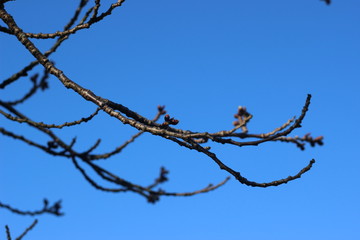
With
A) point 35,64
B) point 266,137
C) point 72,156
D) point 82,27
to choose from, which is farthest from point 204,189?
point 35,64

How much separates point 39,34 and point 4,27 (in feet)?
1.04

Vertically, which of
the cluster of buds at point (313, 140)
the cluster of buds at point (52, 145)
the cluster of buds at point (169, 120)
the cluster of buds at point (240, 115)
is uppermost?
the cluster of buds at point (52, 145)

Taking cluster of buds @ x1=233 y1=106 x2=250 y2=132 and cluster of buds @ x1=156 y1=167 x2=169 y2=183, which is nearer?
cluster of buds @ x1=233 y1=106 x2=250 y2=132

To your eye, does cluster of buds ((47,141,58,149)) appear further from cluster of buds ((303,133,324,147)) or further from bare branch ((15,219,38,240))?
cluster of buds ((303,133,324,147))

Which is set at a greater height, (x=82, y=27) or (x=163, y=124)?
(x=82, y=27)

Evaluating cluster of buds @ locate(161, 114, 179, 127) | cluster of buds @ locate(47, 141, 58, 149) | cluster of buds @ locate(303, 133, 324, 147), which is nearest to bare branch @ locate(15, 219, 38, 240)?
cluster of buds @ locate(47, 141, 58, 149)

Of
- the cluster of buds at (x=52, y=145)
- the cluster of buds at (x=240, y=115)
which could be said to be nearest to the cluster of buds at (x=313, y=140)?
the cluster of buds at (x=240, y=115)

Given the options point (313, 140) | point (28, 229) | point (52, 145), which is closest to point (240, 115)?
point (313, 140)

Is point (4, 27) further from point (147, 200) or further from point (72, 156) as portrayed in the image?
point (147, 200)

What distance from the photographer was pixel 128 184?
3.45 m

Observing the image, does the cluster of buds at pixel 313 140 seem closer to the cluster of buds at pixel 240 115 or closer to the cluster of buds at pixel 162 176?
the cluster of buds at pixel 240 115

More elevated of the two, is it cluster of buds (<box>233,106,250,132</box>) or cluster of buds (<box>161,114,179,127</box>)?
cluster of buds (<box>161,114,179,127</box>)

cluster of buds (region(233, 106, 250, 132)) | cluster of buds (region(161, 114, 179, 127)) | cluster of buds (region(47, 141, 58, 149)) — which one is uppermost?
cluster of buds (region(47, 141, 58, 149))

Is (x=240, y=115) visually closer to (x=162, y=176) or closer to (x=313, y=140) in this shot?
(x=313, y=140)
